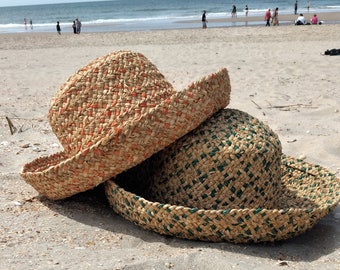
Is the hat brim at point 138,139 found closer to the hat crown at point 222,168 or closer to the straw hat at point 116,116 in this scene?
the straw hat at point 116,116

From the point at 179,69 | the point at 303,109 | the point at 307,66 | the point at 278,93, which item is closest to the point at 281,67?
the point at 307,66

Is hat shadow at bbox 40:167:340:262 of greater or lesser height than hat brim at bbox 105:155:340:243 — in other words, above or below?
below

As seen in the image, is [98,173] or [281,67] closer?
[98,173]

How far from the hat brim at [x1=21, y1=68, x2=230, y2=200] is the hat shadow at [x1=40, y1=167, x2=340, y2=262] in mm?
271

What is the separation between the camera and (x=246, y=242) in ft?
8.40

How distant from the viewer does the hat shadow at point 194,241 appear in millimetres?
2535

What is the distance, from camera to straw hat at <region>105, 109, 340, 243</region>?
96.7 inches

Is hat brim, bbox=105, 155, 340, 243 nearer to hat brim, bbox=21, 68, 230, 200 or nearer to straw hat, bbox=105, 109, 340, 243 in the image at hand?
straw hat, bbox=105, 109, 340, 243

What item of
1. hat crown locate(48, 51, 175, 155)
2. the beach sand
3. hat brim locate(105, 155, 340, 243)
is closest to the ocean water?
the beach sand

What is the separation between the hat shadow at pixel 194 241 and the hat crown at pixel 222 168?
22 cm

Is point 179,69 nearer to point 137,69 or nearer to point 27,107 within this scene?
point 27,107

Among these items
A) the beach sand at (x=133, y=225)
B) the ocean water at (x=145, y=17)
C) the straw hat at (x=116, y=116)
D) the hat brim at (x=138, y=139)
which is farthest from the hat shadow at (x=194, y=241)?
the ocean water at (x=145, y=17)

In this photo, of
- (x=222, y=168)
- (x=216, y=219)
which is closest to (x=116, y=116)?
(x=222, y=168)

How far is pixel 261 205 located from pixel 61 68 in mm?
8458
